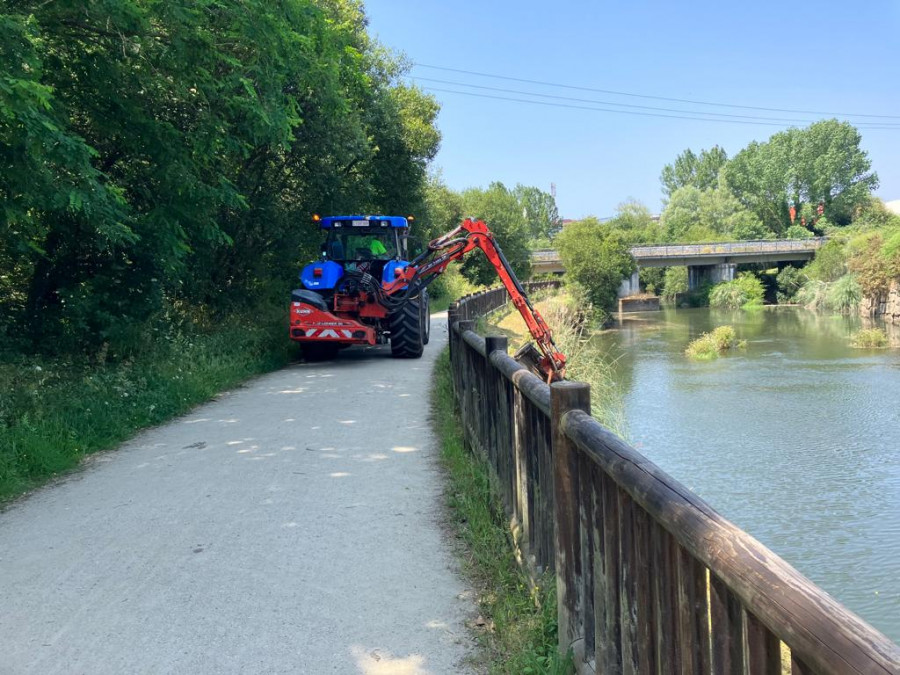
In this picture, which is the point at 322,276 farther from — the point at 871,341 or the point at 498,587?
the point at 871,341

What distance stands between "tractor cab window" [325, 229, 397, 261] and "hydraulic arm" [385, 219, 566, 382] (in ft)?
3.43

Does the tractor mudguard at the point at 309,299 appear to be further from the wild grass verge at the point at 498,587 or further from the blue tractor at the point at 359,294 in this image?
the wild grass verge at the point at 498,587

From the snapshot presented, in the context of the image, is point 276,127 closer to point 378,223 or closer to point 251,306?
point 378,223

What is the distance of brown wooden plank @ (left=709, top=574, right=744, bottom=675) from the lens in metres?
1.74

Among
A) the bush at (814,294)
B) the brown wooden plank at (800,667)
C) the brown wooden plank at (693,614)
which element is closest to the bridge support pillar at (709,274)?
the bush at (814,294)

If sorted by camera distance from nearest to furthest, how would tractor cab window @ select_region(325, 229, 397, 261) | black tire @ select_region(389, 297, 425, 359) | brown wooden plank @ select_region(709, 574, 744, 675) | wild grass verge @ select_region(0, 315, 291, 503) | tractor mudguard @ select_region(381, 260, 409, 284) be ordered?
brown wooden plank @ select_region(709, 574, 744, 675) → wild grass verge @ select_region(0, 315, 291, 503) → tractor mudguard @ select_region(381, 260, 409, 284) → black tire @ select_region(389, 297, 425, 359) → tractor cab window @ select_region(325, 229, 397, 261)

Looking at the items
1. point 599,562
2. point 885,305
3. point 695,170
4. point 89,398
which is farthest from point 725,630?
point 695,170

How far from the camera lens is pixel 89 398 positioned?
8711 mm

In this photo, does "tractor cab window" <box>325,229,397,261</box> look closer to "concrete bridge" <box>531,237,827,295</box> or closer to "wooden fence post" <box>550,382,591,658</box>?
"wooden fence post" <box>550,382,591,658</box>

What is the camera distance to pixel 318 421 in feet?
29.7

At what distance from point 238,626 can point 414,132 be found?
77.1 ft

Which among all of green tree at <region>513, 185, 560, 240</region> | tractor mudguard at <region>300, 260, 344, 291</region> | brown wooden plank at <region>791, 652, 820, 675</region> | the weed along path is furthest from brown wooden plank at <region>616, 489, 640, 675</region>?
green tree at <region>513, 185, 560, 240</region>

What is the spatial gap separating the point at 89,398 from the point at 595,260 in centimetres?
4452

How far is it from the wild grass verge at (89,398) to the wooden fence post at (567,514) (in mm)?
5036
